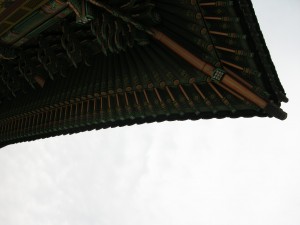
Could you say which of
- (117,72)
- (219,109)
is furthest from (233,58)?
(117,72)

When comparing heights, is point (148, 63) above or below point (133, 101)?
above

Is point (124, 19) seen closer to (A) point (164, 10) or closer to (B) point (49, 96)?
(A) point (164, 10)

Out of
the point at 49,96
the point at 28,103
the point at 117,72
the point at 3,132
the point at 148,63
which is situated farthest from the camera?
the point at 3,132

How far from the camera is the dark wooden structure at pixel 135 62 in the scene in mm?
6461

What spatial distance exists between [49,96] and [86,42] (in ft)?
7.49

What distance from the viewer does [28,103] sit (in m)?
11.1

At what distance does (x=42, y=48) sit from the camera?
9617 millimetres

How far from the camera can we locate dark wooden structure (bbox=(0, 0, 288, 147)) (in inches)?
254

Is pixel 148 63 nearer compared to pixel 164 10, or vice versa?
pixel 164 10

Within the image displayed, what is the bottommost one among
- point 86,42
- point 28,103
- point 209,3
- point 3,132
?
point 3,132

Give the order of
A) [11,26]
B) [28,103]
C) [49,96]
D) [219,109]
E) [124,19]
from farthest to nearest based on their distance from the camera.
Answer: [28,103] → [49,96] → [11,26] → [124,19] → [219,109]

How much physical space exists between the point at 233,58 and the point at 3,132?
8.95m

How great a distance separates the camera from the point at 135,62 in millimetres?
8320

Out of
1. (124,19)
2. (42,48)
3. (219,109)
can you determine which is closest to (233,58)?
(219,109)
